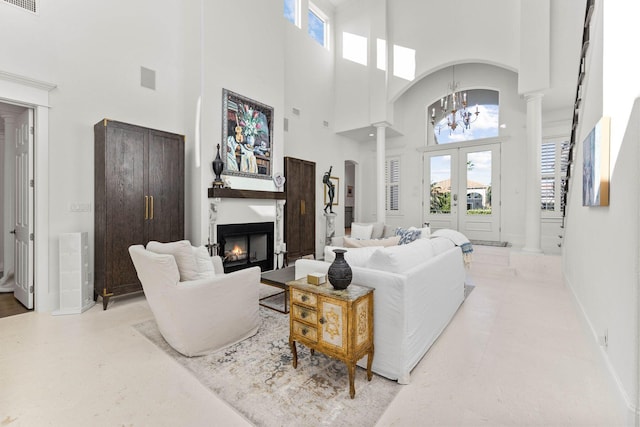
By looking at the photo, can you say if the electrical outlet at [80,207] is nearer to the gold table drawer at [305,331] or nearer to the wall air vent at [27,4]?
the wall air vent at [27,4]

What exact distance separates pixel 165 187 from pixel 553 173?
7.66 m

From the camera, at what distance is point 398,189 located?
8.17m

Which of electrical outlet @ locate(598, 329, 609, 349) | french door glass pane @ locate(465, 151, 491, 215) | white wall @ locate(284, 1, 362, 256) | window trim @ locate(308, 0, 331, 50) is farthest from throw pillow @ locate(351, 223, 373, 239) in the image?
window trim @ locate(308, 0, 331, 50)

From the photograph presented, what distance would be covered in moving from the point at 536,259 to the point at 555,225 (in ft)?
6.37

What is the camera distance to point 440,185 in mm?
7480

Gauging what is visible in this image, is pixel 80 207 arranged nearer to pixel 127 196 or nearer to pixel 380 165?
pixel 127 196

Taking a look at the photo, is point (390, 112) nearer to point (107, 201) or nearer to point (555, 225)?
point (555, 225)

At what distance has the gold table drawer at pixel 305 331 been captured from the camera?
193 cm

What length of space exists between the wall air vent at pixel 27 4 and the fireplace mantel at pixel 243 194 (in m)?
2.77

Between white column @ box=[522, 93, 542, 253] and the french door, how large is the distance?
1818 millimetres

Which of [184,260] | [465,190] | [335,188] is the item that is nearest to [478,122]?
[465,190]

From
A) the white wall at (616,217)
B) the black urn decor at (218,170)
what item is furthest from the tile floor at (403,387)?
the black urn decor at (218,170)

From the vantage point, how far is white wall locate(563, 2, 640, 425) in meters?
1.58

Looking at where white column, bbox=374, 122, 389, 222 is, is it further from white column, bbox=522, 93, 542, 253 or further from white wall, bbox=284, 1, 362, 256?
white column, bbox=522, 93, 542, 253
